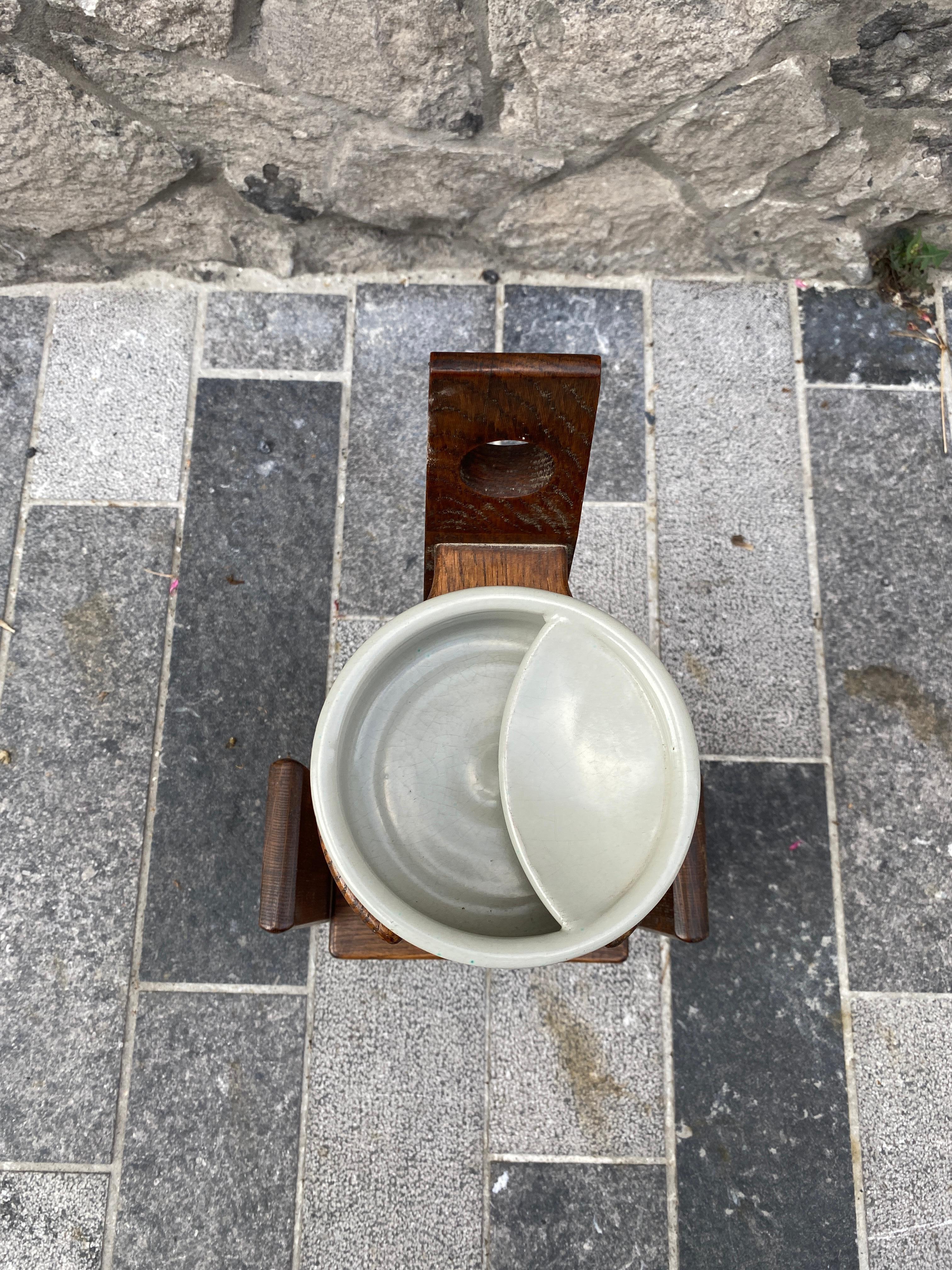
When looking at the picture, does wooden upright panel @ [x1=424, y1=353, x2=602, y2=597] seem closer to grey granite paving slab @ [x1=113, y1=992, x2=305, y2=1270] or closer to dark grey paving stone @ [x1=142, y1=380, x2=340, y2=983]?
dark grey paving stone @ [x1=142, y1=380, x2=340, y2=983]

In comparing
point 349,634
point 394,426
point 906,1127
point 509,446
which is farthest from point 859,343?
point 906,1127

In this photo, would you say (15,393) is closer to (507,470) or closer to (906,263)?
(507,470)

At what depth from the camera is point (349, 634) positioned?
1.95 meters

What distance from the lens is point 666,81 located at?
1674 mm

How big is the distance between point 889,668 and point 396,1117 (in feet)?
4.90

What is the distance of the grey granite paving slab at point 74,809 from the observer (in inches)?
70.1

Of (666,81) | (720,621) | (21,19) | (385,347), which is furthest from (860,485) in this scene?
(21,19)

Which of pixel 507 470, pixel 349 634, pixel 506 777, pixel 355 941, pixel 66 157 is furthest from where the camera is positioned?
pixel 349 634

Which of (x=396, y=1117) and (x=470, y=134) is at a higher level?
(x=470, y=134)

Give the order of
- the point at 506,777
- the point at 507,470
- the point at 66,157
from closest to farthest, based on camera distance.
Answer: the point at 506,777, the point at 507,470, the point at 66,157

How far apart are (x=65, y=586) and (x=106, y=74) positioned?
42.8 inches

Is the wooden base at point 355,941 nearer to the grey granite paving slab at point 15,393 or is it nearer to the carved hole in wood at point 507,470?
the carved hole in wood at point 507,470

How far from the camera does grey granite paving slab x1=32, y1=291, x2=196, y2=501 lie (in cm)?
203

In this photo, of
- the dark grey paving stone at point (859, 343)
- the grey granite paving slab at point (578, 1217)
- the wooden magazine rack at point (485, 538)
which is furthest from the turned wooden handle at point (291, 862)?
the dark grey paving stone at point (859, 343)
